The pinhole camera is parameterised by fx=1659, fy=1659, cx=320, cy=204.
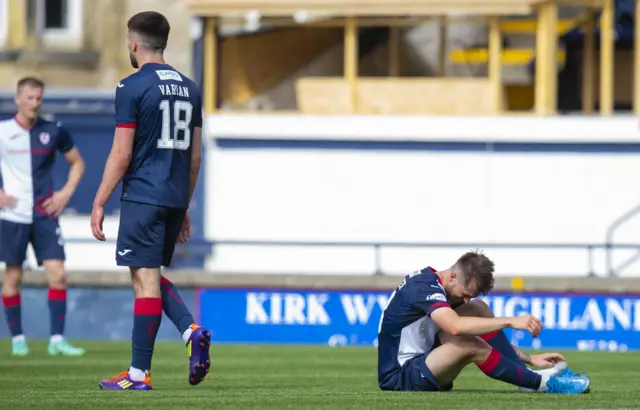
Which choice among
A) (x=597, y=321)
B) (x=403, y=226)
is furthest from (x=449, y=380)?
(x=403, y=226)

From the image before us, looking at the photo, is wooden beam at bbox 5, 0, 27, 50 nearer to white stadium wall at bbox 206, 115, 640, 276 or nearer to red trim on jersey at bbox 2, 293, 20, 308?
white stadium wall at bbox 206, 115, 640, 276

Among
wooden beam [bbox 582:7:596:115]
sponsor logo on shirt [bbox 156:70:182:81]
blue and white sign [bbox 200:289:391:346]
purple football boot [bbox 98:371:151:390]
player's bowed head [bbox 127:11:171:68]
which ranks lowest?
blue and white sign [bbox 200:289:391:346]

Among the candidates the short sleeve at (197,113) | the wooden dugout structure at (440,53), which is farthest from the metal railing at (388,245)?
the short sleeve at (197,113)

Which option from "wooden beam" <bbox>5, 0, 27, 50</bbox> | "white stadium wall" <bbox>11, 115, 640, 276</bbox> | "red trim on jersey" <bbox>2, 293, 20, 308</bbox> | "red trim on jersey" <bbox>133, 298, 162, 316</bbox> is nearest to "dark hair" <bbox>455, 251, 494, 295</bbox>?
"red trim on jersey" <bbox>133, 298, 162, 316</bbox>

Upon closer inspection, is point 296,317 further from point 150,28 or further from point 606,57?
point 150,28

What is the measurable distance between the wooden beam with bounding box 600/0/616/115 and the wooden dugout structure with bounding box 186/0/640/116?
Answer: 0.04ft

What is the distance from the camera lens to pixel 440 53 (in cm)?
2130

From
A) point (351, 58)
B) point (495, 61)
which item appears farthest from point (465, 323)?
point (351, 58)

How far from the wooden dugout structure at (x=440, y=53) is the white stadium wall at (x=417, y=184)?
26 cm

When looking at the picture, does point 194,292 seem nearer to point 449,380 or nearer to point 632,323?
point 632,323

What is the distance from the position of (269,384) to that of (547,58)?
11439mm

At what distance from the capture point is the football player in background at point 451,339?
888 centimetres

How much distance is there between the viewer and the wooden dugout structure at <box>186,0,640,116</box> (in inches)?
825

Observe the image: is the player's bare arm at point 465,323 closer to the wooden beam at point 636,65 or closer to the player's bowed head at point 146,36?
the player's bowed head at point 146,36
